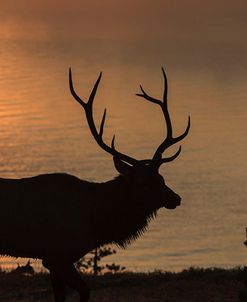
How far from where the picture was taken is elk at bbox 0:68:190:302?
64.2 ft

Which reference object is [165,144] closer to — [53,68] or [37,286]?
[37,286]

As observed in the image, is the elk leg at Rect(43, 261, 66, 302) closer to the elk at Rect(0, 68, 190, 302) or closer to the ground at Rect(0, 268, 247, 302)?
the elk at Rect(0, 68, 190, 302)

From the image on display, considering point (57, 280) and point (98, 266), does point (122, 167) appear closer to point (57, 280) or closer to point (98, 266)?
point (57, 280)

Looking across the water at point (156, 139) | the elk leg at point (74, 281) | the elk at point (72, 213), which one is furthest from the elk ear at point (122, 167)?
the water at point (156, 139)

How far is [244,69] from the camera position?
116438mm

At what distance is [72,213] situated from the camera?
19781mm

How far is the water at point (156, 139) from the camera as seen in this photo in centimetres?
5306

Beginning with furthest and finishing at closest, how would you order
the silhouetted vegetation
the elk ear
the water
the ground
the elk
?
the water < the silhouetted vegetation < the ground < the elk ear < the elk

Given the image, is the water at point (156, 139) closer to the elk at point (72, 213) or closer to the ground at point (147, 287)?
the ground at point (147, 287)

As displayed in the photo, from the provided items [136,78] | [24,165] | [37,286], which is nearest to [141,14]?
[136,78]

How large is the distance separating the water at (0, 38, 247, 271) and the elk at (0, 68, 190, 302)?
2053cm

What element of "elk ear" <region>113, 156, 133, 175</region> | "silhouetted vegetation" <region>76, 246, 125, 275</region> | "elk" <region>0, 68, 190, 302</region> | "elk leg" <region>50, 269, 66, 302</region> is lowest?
"silhouetted vegetation" <region>76, 246, 125, 275</region>

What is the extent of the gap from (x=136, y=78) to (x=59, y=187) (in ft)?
280

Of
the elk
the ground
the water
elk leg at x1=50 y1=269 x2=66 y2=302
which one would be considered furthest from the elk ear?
the water
